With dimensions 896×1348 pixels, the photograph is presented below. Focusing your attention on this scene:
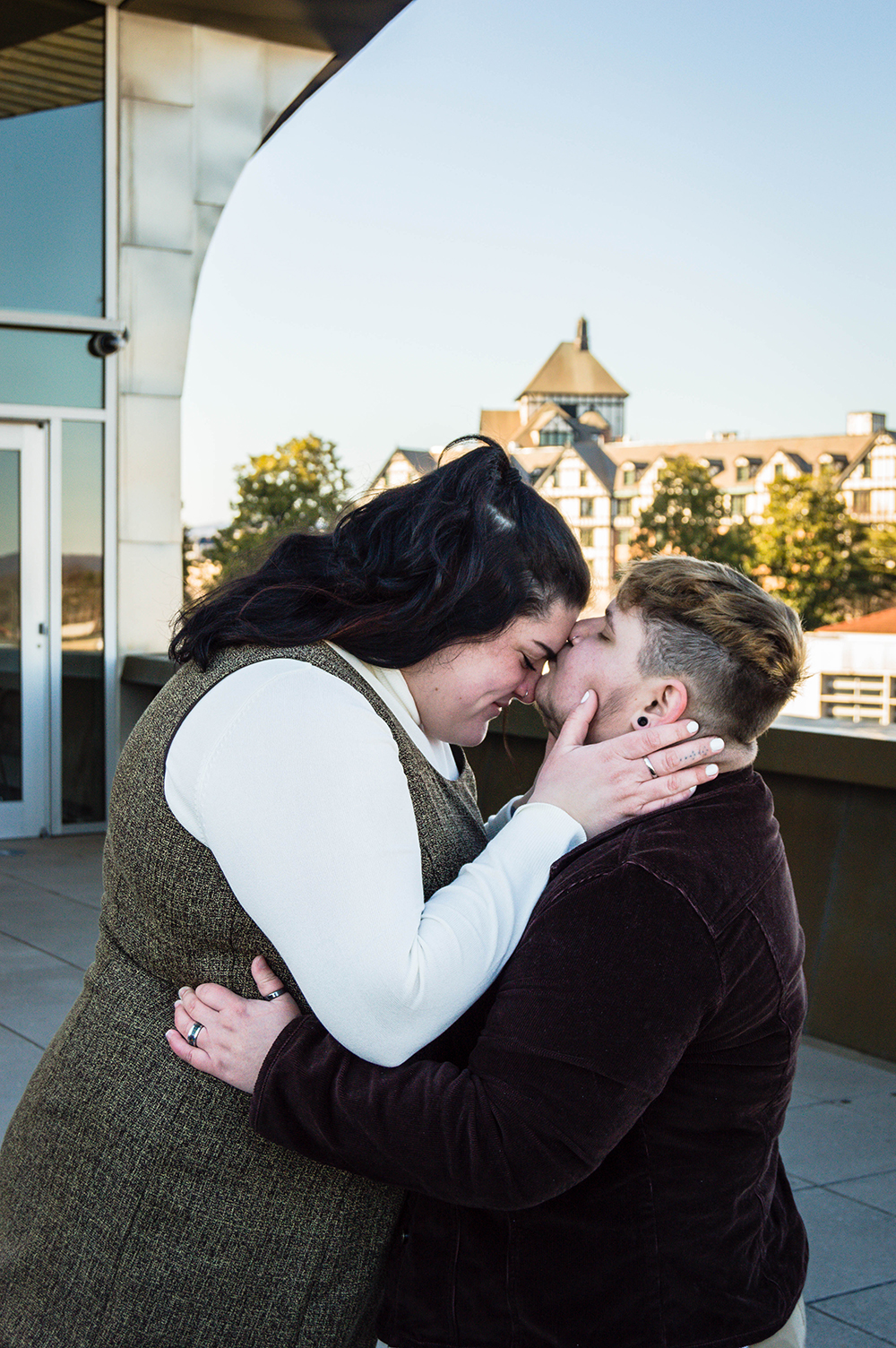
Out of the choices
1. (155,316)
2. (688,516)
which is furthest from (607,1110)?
(688,516)

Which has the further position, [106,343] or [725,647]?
[106,343]

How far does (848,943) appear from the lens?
4590mm

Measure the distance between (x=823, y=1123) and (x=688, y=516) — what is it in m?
96.2

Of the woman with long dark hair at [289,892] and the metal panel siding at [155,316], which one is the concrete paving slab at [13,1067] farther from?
the metal panel siding at [155,316]

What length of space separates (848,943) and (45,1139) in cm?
355

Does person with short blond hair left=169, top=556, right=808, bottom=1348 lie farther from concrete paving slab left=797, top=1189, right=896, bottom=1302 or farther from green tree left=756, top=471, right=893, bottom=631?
green tree left=756, top=471, right=893, bottom=631

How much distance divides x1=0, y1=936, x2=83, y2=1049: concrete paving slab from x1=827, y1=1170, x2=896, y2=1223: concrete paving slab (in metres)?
2.48

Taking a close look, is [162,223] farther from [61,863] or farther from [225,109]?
[61,863]

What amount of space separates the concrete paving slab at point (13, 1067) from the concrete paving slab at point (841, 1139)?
216cm

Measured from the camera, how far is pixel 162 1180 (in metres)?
1.50

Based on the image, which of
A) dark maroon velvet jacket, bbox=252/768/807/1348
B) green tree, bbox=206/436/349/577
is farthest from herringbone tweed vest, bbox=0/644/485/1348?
green tree, bbox=206/436/349/577

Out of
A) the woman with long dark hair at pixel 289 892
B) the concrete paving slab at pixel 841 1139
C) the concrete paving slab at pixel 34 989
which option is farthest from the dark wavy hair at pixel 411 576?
the concrete paving slab at pixel 34 989

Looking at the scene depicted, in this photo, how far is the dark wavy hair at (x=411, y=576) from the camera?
1.57m

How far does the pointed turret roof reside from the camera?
154m
